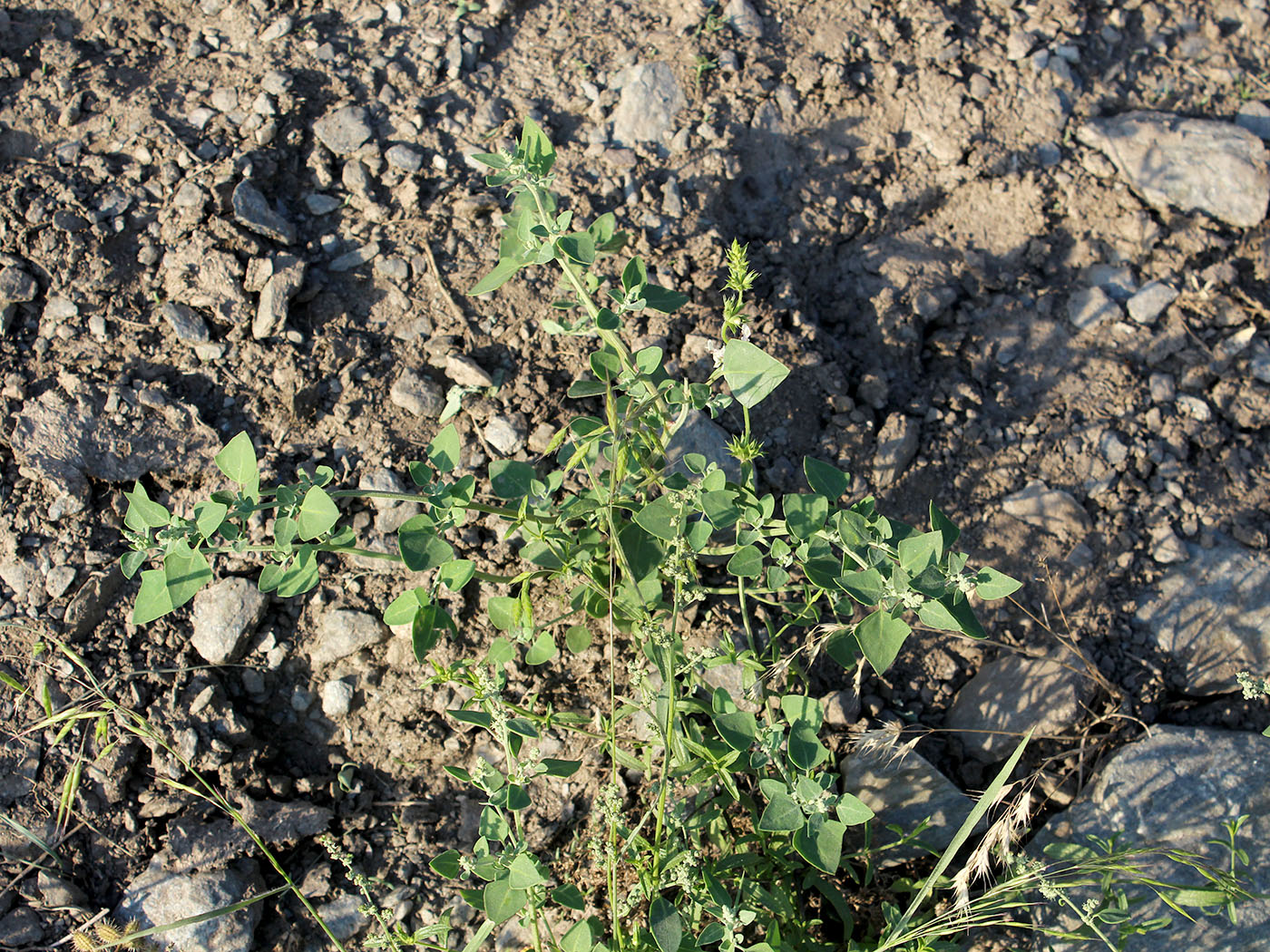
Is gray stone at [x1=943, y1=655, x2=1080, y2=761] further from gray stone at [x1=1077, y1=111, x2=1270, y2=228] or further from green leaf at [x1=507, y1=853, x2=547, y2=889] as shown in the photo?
gray stone at [x1=1077, y1=111, x2=1270, y2=228]

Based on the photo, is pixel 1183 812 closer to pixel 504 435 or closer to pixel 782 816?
pixel 782 816

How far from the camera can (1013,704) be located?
2867mm

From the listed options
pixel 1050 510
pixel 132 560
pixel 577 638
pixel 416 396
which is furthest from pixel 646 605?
pixel 1050 510

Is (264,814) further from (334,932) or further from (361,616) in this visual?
(361,616)

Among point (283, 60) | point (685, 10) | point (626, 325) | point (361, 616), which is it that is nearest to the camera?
point (361, 616)

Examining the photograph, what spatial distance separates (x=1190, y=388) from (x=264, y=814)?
11.5 feet

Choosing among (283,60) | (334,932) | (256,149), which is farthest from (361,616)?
(283,60)

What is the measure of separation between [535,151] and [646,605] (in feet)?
4.12

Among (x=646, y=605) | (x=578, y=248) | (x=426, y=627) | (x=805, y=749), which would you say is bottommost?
(x=805, y=749)

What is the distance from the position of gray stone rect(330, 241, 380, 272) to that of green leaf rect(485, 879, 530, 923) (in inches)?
84.2

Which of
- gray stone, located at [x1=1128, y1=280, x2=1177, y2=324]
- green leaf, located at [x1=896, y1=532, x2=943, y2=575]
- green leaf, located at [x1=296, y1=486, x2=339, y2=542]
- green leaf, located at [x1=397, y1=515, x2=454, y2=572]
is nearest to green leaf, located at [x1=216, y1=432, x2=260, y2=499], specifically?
green leaf, located at [x1=296, y1=486, x2=339, y2=542]

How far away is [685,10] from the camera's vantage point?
369cm

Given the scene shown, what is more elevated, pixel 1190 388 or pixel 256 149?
pixel 256 149

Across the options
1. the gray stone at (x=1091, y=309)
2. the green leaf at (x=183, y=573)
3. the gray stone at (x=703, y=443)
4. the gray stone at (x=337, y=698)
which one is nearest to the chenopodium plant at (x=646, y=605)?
the green leaf at (x=183, y=573)
